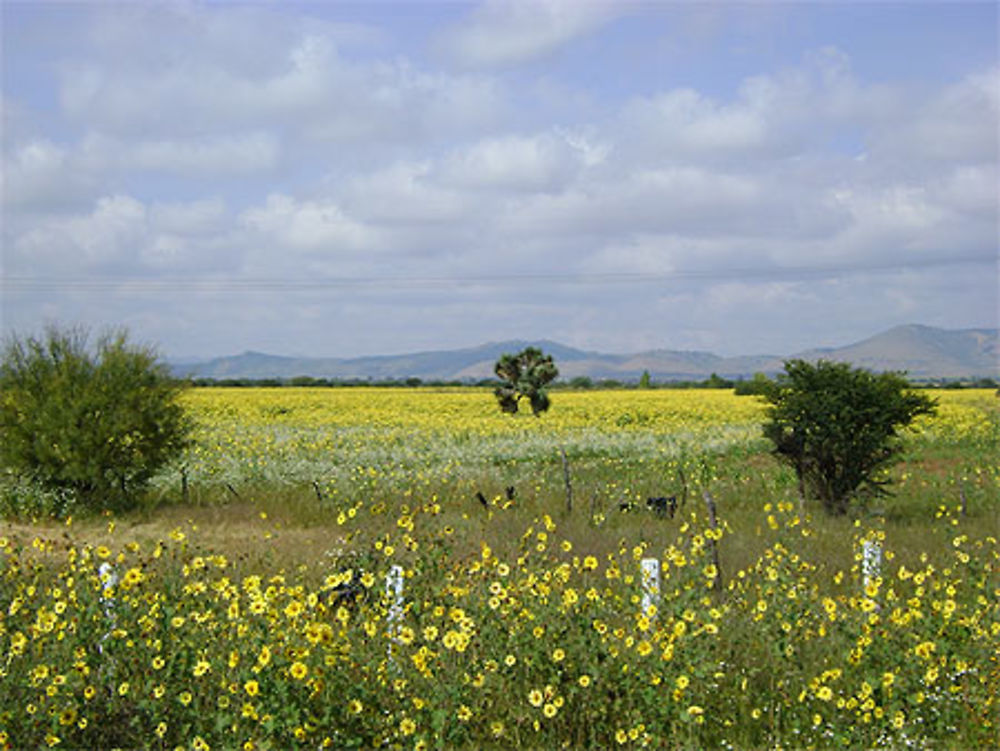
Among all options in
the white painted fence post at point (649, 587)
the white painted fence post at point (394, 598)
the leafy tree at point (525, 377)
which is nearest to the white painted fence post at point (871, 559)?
the white painted fence post at point (649, 587)

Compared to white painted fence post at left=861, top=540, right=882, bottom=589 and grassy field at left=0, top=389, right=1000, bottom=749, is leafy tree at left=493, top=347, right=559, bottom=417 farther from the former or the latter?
white painted fence post at left=861, top=540, right=882, bottom=589

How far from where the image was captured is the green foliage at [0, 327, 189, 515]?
46.7 feet

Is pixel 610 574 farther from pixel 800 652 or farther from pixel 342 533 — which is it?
pixel 342 533

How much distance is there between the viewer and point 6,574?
20.9 ft

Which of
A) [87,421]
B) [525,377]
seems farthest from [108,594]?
[525,377]

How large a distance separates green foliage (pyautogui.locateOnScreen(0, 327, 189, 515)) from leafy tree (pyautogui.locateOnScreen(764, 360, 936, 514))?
979 cm

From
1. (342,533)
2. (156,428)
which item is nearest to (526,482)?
(342,533)

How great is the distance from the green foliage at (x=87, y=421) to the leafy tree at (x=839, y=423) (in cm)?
979

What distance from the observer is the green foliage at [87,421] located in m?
14.2

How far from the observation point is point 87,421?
47.2 ft

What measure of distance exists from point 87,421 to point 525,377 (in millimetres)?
28479

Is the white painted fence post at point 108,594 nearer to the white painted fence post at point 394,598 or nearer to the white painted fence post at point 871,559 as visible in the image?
the white painted fence post at point 394,598

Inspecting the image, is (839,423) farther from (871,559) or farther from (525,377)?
(525,377)

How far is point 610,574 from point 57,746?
294 cm
